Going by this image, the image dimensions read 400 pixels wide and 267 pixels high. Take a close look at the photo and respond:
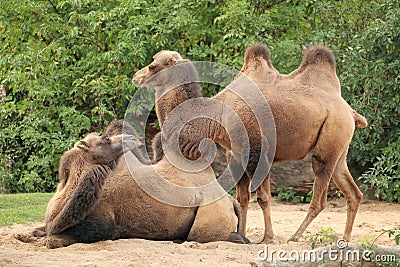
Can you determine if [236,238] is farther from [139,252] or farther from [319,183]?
[139,252]

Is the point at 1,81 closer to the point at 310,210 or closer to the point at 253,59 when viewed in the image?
the point at 253,59

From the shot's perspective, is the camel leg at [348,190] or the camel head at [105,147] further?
the camel leg at [348,190]

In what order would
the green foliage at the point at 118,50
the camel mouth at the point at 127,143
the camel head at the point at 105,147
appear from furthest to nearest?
1. the green foliage at the point at 118,50
2. the camel mouth at the point at 127,143
3. the camel head at the point at 105,147

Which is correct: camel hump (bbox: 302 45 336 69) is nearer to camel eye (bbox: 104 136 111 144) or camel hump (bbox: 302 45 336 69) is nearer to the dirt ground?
the dirt ground

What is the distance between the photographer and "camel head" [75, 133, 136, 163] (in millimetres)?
6266

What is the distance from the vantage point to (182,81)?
724 centimetres

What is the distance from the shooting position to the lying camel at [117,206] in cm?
592

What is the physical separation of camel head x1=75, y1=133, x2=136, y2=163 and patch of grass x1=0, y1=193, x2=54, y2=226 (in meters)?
2.07

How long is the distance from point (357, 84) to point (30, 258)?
23.8 ft

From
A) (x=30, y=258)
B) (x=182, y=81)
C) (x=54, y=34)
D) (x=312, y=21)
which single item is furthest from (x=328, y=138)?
(x=54, y=34)

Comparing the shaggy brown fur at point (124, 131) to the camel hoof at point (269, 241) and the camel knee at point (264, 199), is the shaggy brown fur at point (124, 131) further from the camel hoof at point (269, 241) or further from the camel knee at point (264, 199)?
the camel hoof at point (269, 241)

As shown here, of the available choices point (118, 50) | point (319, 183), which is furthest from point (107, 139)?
point (118, 50)

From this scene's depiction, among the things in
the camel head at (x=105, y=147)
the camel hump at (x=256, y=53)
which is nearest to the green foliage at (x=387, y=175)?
the camel hump at (x=256, y=53)

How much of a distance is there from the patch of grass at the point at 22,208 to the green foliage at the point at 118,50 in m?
1.85
